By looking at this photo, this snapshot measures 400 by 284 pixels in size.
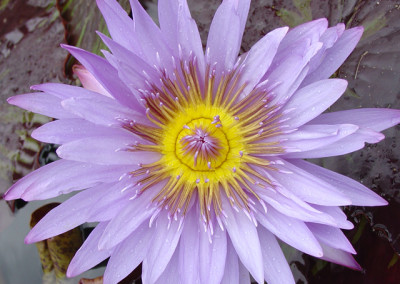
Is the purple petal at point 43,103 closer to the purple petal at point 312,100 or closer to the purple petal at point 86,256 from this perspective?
the purple petal at point 86,256

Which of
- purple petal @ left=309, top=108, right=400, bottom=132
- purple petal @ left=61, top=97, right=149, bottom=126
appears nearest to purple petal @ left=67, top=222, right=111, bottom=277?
purple petal @ left=61, top=97, right=149, bottom=126

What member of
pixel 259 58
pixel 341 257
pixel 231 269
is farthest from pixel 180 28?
pixel 341 257

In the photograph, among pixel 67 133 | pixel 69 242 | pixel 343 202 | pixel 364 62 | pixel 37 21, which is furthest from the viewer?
pixel 37 21

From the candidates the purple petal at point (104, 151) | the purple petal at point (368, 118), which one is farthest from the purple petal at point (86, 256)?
the purple petal at point (368, 118)

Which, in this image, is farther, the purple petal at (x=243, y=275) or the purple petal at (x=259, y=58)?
the purple petal at (x=243, y=275)

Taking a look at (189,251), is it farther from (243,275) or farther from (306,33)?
(306,33)

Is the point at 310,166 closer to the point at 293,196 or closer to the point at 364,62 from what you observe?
the point at 293,196

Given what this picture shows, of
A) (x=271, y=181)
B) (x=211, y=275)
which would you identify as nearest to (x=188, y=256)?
(x=211, y=275)
